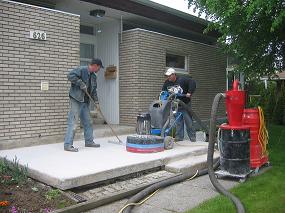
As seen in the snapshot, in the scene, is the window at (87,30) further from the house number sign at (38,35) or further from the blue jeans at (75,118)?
the blue jeans at (75,118)

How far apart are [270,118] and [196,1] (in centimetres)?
1026

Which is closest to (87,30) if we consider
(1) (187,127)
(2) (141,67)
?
(2) (141,67)

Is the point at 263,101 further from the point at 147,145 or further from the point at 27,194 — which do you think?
the point at 27,194

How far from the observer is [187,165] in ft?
23.4

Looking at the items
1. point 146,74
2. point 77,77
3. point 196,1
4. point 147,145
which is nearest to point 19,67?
point 77,77

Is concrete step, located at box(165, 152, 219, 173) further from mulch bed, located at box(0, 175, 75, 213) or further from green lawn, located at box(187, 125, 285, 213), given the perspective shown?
mulch bed, located at box(0, 175, 75, 213)

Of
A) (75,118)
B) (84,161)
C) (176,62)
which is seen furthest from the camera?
(176,62)

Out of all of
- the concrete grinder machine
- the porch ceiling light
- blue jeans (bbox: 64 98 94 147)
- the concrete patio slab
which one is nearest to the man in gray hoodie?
blue jeans (bbox: 64 98 94 147)

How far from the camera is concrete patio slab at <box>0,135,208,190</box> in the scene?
5668mm

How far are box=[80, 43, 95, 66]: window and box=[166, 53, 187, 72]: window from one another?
7.83 ft

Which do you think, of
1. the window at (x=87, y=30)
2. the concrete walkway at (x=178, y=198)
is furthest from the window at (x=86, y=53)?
the concrete walkway at (x=178, y=198)

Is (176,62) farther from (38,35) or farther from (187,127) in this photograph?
(38,35)

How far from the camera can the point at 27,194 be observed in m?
5.39

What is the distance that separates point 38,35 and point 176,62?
552 centimetres
